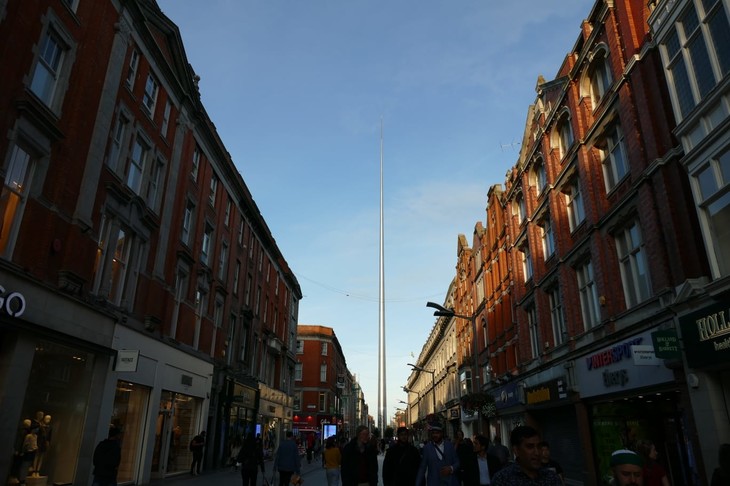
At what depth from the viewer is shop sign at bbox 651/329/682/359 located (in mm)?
11438

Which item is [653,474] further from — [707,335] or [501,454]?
[707,335]

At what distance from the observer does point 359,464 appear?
942 cm

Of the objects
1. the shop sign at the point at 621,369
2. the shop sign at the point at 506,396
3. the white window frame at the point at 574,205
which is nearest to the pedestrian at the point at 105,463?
the shop sign at the point at 621,369

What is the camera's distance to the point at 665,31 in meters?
12.8

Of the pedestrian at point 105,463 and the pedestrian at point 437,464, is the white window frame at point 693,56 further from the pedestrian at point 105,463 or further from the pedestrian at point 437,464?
the pedestrian at point 105,463

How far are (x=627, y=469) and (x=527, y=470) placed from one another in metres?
0.85

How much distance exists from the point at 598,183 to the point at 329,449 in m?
12.8

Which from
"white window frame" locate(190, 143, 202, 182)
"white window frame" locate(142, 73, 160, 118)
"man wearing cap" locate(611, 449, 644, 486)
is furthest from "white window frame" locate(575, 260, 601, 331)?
"white window frame" locate(190, 143, 202, 182)

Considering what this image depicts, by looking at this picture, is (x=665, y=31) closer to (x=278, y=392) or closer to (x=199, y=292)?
(x=199, y=292)

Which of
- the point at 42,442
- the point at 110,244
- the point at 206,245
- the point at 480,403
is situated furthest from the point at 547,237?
the point at 42,442

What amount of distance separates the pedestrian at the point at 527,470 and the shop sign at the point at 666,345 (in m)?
9.65


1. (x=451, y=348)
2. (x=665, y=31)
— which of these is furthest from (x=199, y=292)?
(x=451, y=348)

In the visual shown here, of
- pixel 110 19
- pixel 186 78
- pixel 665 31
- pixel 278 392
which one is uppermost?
pixel 186 78

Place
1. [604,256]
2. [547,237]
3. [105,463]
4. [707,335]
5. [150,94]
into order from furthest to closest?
1. [547,237]
2. [150,94]
3. [604,256]
4. [707,335]
5. [105,463]
